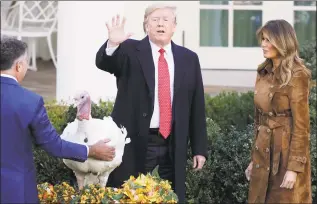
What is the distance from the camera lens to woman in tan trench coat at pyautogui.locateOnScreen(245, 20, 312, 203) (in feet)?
14.4

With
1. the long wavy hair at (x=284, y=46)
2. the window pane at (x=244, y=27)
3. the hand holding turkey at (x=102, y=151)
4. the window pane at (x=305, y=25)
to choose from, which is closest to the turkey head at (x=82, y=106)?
the hand holding turkey at (x=102, y=151)

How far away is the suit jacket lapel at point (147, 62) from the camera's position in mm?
4691

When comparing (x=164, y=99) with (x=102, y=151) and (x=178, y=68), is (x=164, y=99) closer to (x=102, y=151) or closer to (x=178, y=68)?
(x=178, y=68)

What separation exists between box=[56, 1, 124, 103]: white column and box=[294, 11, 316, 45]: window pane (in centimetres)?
345

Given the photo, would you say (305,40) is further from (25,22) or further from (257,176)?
(257,176)

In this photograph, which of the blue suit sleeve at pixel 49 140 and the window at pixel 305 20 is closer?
the blue suit sleeve at pixel 49 140

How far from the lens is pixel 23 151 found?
3.76 m

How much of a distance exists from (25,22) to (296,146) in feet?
22.4

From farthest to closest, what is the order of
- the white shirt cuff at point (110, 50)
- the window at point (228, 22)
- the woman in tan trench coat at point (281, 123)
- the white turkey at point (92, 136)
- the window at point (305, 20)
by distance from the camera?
the window at point (305, 20) < the window at point (228, 22) < the white shirt cuff at point (110, 50) < the white turkey at point (92, 136) < the woman in tan trench coat at point (281, 123)

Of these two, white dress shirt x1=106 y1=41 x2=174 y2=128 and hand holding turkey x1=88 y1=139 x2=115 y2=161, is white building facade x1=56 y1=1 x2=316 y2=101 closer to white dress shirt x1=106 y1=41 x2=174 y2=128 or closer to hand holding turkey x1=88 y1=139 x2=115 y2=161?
white dress shirt x1=106 y1=41 x2=174 y2=128

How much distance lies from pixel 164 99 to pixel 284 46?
0.81 m

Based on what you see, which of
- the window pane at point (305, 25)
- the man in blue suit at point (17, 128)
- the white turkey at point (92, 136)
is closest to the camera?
the man in blue suit at point (17, 128)

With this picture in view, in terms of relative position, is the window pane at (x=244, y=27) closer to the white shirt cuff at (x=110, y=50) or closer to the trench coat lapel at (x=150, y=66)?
the trench coat lapel at (x=150, y=66)

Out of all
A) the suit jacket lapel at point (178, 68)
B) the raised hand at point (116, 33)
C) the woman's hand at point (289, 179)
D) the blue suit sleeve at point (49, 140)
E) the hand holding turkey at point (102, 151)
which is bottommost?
the woman's hand at point (289, 179)
